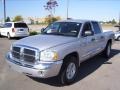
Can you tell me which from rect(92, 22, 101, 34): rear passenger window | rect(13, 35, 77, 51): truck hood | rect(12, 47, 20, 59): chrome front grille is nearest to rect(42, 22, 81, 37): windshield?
rect(13, 35, 77, 51): truck hood

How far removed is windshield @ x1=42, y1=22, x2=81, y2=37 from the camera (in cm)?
681

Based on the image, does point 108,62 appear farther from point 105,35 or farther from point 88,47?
point 88,47

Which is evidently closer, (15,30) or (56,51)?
(56,51)

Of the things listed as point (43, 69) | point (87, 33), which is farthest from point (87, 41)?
point (43, 69)

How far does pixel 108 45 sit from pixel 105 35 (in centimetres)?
88

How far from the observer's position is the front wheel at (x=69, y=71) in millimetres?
5748

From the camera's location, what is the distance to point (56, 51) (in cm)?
543

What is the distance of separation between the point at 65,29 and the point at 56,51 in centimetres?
181

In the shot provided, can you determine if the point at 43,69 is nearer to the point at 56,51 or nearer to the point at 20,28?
the point at 56,51

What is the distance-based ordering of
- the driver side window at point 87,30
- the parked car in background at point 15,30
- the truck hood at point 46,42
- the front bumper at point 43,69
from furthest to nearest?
the parked car in background at point 15,30, the driver side window at point 87,30, the truck hood at point 46,42, the front bumper at point 43,69

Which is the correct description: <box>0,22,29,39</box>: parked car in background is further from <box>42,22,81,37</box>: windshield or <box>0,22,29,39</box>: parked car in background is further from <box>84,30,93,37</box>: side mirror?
<box>84,30,93,37</box>: side mirror

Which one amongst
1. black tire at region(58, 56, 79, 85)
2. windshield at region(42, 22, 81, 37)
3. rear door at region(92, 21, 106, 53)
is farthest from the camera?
rear door at region(92, 21, 106, 53)

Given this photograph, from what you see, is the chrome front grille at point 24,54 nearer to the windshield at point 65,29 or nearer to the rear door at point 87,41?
the windshield at point 65,29

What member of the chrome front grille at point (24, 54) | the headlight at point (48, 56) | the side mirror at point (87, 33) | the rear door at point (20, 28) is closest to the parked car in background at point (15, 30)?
the rear door at point (20, 28)
